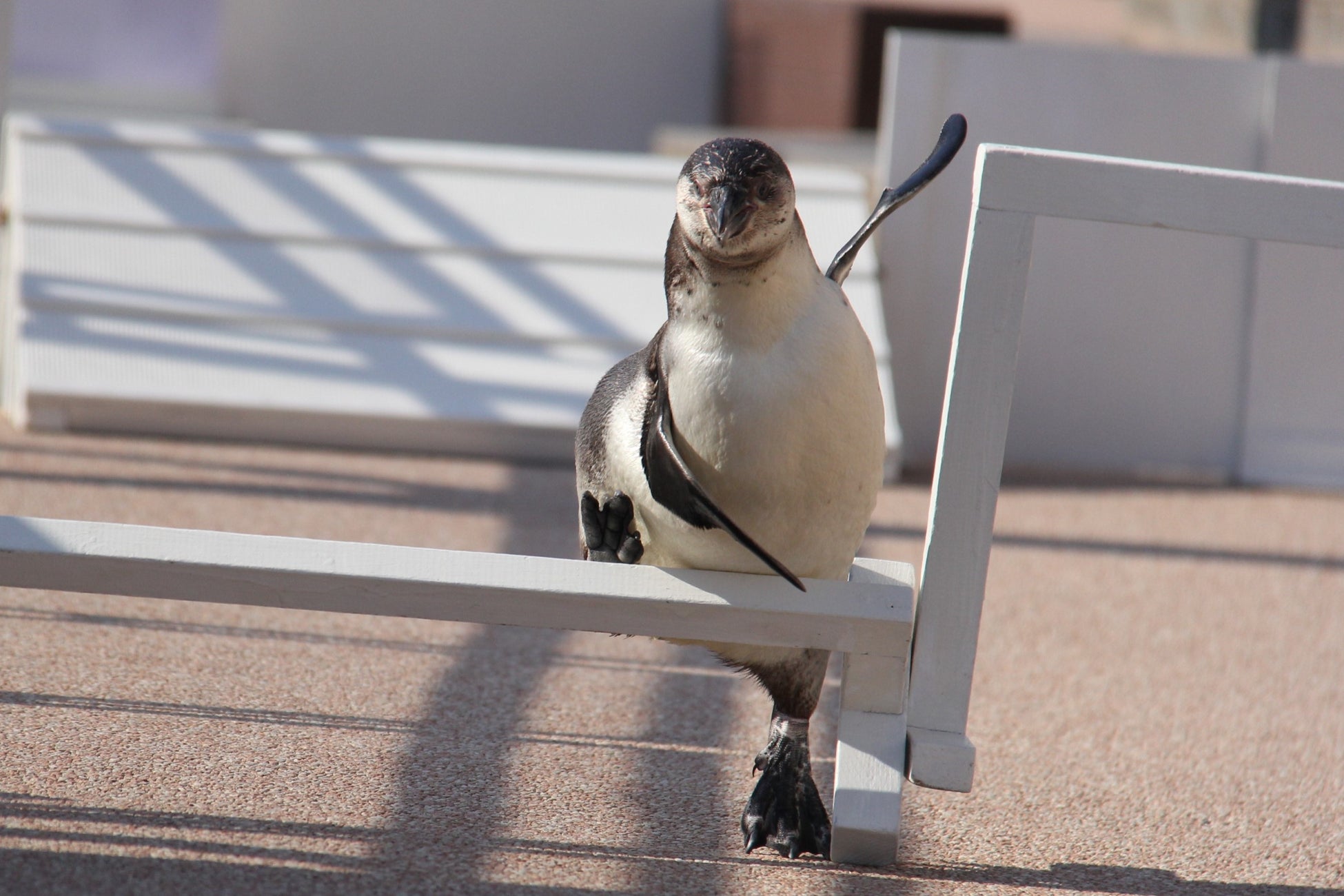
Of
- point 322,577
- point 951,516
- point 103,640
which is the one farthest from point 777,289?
point 103,640

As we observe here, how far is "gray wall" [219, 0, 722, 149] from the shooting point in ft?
27.3

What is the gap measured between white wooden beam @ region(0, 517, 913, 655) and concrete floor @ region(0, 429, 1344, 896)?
0.30m

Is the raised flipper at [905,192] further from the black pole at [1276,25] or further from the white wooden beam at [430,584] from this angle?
the black pole at [1276,25]

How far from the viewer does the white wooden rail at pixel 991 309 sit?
1.72m

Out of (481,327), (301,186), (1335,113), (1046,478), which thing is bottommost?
(1046,478)

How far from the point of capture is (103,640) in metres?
2.52

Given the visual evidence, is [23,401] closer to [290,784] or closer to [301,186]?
[301,186]

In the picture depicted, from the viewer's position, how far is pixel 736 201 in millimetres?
1573

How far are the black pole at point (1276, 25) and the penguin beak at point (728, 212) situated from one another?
6341 millimetres

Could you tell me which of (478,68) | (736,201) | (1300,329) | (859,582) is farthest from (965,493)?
(478,68)

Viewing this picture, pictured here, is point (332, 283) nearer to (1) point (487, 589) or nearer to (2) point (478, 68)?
(1) point (487, 589)

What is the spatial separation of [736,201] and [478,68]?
8.42m

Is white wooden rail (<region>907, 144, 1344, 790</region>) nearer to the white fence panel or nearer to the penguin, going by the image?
the penguin

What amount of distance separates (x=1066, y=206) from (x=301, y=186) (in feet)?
11.8
